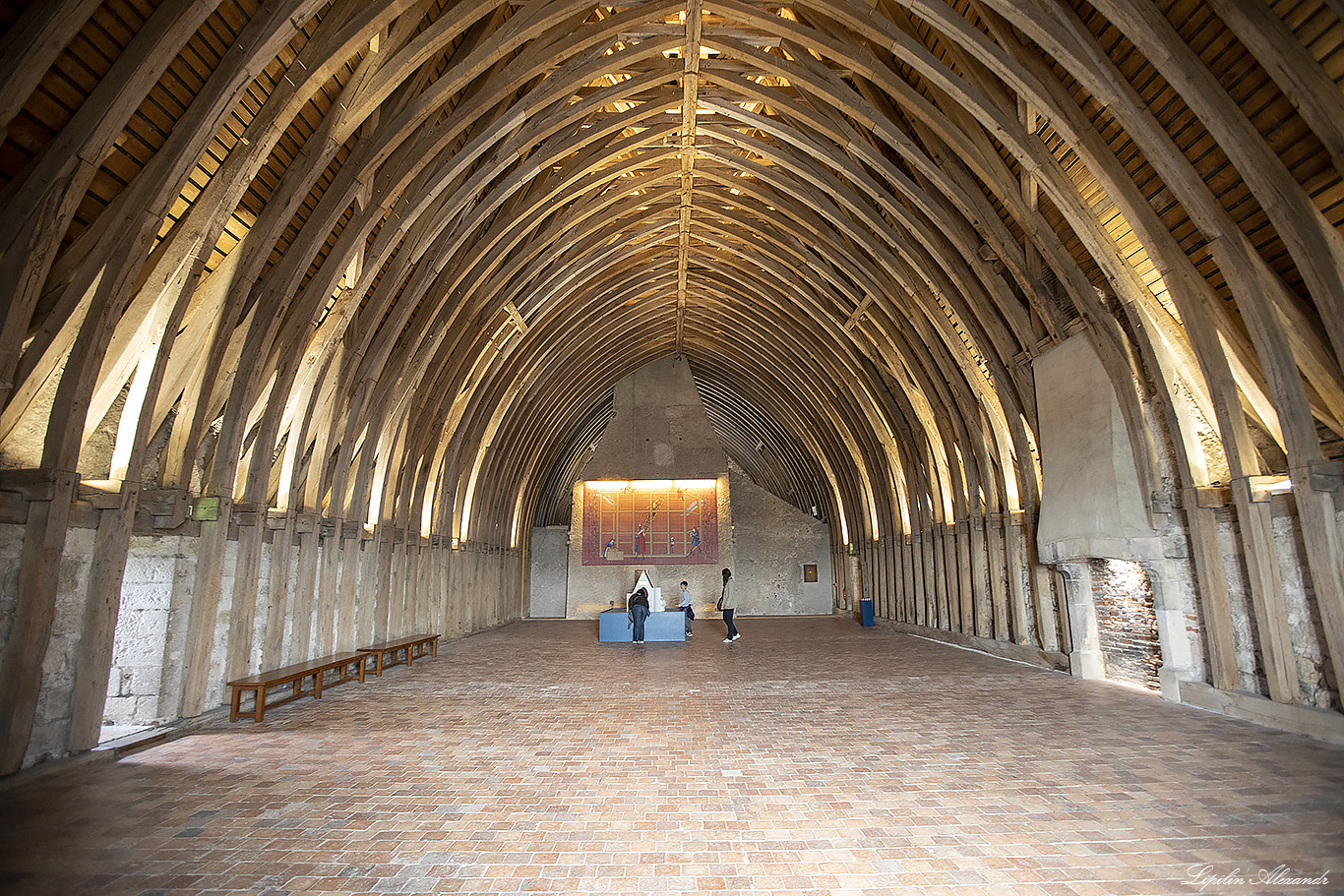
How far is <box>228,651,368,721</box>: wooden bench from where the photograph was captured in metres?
6.79

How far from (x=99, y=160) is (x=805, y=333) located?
15.0m

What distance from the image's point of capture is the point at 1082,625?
9672 millimetres

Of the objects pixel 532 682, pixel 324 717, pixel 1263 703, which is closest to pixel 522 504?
pixel 532 682

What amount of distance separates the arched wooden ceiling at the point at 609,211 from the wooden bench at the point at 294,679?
84.1 inches

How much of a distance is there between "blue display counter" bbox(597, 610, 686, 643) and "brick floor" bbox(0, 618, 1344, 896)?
7.32 meters

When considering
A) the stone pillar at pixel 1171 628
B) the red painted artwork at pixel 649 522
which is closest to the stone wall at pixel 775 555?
the red painted artwork at pixel 649 522

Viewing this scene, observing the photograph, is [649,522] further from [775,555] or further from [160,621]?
[160,621]

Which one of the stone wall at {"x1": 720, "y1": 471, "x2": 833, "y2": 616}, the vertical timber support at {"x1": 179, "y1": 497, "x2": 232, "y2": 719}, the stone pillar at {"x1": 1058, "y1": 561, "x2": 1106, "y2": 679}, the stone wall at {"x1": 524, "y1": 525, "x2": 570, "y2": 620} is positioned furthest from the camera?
the stone wall at {"x1": 524, "y1": 525, "x2": 570, "y2": 620}

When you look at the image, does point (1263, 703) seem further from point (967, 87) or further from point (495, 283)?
point (495, 283)

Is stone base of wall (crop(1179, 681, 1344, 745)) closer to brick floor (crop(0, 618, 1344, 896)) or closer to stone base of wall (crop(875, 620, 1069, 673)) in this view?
brick floor (crop(0, 618, 1344, 896))

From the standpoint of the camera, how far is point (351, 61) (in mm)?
7383

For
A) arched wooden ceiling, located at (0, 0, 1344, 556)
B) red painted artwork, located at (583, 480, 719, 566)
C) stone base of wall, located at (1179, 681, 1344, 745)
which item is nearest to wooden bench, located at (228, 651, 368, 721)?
arched wooden ceiling, located at (0, 0, 1344, 556)

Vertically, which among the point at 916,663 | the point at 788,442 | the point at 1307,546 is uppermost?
the point at 788,442

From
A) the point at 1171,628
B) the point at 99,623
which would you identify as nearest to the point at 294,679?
the point at 99,623
